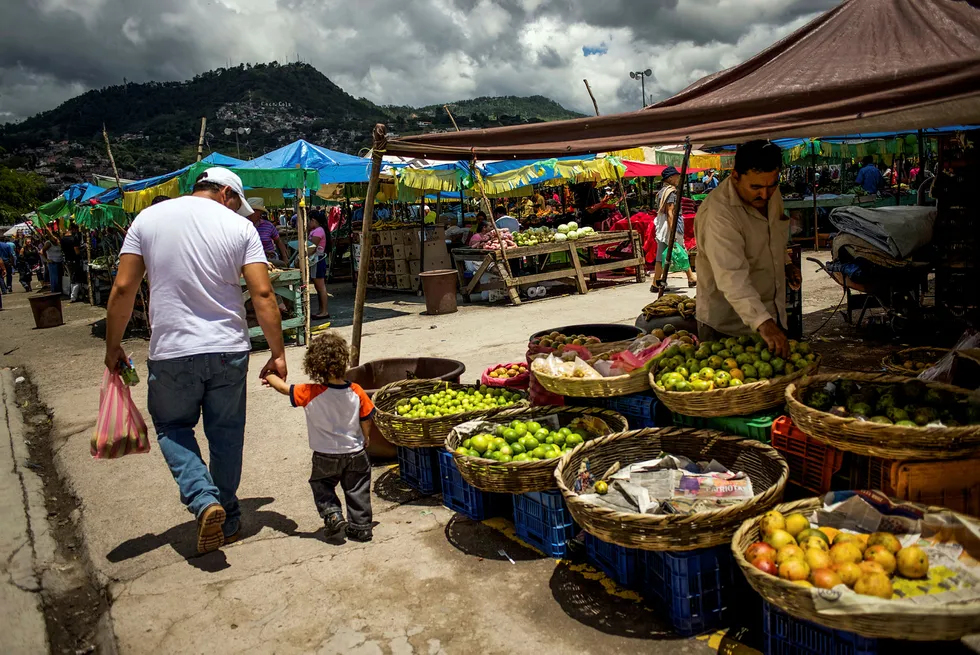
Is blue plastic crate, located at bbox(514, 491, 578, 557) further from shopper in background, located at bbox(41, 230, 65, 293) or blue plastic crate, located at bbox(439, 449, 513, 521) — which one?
shopper in background, located at bbox(41, 230, 65, 293)

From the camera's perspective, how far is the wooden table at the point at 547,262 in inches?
530

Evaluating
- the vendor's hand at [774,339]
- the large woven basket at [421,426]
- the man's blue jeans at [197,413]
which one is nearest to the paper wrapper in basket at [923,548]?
the vendor's hand at [774,339]

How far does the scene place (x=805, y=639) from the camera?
265 cm

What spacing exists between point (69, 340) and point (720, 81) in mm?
14511

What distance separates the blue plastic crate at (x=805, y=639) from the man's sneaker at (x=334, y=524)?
261 centimetres

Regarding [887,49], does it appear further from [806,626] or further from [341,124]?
[341,124]

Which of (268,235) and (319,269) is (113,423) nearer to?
(268,235)

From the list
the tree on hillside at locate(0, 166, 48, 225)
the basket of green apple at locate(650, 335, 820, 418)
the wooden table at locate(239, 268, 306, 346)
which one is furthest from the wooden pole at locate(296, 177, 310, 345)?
the tree on hillside at locate(0, 166, 48, 225)

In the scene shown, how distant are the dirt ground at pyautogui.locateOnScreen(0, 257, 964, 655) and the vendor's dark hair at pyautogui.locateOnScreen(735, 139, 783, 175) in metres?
2.66

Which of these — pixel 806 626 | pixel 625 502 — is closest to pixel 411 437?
pixel 625 502

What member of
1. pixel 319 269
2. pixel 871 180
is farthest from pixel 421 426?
pixel 871 180

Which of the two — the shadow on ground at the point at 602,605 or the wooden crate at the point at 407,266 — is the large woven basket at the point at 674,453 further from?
the wooden crate at the point at 407,266

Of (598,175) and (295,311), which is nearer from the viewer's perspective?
(295,311)

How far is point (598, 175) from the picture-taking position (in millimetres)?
16469
